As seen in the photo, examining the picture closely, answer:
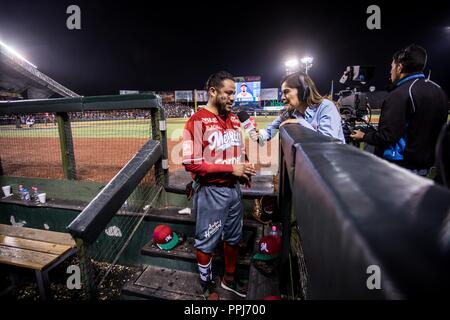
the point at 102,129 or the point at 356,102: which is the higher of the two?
the point at 356,102

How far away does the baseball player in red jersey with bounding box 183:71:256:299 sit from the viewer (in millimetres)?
2068

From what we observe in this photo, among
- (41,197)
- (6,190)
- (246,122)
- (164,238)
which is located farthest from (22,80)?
(246,122)

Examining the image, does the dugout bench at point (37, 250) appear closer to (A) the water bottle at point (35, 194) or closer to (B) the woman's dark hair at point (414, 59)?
(A) the water bottle at point (35, 194)

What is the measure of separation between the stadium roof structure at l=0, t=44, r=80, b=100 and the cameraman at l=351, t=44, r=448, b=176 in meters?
4.49

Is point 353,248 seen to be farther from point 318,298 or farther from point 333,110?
point 333,110

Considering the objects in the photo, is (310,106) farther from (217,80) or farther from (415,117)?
(217,80)

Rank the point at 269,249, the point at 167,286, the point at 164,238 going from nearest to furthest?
1. the point at 269,249
2. the point at 167,286
3. the point at 164,238

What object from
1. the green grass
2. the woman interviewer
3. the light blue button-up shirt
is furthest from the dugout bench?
the light blue button-up shirt

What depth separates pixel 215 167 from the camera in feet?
6.68

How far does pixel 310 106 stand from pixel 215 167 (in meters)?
1.23

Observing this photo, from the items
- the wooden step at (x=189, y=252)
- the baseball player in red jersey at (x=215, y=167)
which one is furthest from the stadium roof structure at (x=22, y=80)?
the baseball player in red jersey at (x=215, y=167)

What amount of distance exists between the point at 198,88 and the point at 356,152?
56.9m

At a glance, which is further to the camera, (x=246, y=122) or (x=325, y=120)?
(x=246, y=122)

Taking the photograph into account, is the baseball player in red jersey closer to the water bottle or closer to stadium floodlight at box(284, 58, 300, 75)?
the water bottle
